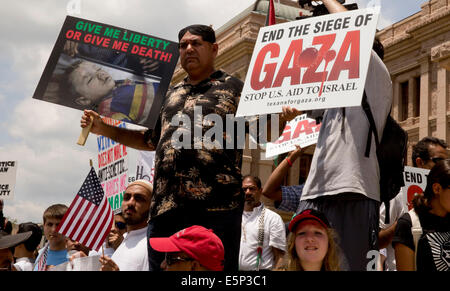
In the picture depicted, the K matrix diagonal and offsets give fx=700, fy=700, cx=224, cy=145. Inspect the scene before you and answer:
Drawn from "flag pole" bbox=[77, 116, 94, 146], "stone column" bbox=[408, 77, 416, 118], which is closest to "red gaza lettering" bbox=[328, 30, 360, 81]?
"flag pole" bbox=[77, 116, 94, 146]

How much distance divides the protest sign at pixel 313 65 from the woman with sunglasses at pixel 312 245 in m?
0.64

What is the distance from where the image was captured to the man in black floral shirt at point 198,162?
3.90 m

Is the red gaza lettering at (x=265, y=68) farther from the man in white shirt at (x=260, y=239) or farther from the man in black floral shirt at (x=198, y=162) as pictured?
the man in white shirt at (x=260, y=239)

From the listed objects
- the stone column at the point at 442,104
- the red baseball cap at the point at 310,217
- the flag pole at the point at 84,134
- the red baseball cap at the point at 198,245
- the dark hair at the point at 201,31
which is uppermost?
the stone column at the point at 442,104

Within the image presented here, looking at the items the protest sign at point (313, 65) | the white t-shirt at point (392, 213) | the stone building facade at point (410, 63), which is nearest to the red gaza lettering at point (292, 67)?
the protest sign at point (313, 65)

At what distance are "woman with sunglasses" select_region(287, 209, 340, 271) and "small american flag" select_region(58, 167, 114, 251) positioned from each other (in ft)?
8.35

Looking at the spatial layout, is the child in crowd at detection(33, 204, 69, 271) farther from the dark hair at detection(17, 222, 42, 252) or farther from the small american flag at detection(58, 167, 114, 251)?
the small american flag at detection(58, 167, 114, 251)

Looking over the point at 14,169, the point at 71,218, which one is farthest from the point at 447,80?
the point at 71,218

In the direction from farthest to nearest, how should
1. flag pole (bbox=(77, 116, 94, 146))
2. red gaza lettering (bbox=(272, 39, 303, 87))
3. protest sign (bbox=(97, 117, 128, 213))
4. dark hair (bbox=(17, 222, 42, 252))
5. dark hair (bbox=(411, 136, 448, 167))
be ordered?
protest sign (bbox=(97, 117, 128, 213)) < dark hair (bbox=(17, 222, 42, 252)) < dark hair (bbox=(411, 136, 448, 167)) < flag pole (bbox=(77, 116, 94, 146)) < red gaza lettering (bbox=(272, 39, 303, 87))

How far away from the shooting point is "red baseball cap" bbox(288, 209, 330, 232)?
3.71 metres

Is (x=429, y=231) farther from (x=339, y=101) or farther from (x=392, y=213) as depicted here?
(x=392, y=213)

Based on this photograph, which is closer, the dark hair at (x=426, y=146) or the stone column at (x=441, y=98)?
the dark hair at (x=426, y=146)
